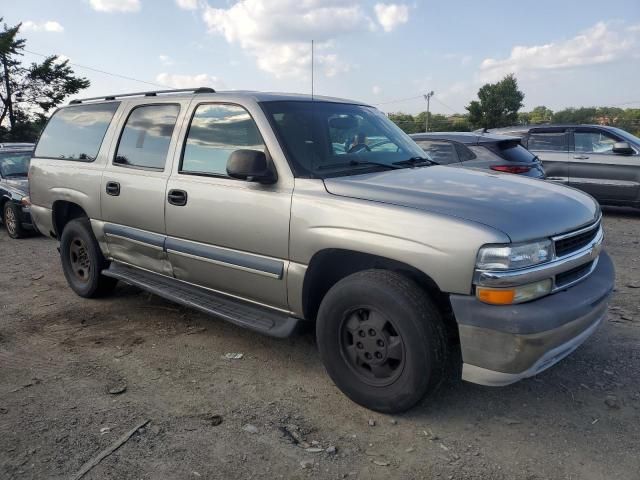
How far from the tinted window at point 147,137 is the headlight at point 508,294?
105 inches

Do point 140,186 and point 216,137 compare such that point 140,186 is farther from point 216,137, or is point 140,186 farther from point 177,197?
point 216,137

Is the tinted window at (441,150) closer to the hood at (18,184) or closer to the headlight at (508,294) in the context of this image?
the headlight at (508,294)

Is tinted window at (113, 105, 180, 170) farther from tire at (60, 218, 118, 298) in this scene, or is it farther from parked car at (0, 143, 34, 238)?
parked car at (0, 143, 34, 238)

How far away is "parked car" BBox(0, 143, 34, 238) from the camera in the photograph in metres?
8.67

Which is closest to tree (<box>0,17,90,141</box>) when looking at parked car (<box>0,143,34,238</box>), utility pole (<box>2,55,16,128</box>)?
utility pole (<box>2,55,16,128</box>)

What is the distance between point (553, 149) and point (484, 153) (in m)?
3.35

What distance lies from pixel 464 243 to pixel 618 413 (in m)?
1.44

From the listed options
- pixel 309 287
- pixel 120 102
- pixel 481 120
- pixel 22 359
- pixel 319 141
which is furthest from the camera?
pixel 481 120

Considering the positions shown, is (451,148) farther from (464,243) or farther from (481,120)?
(481,120)

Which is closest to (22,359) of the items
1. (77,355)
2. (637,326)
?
(77,355)

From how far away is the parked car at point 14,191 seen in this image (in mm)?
8672

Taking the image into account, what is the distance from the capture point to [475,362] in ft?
8.74

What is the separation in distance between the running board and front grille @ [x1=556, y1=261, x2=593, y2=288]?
1551 mm

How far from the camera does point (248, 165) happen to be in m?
3.23
